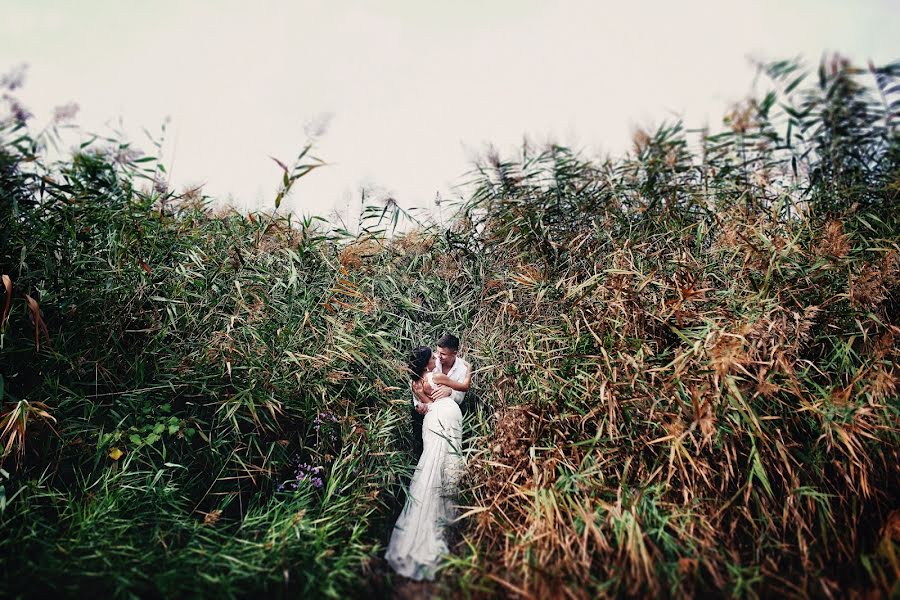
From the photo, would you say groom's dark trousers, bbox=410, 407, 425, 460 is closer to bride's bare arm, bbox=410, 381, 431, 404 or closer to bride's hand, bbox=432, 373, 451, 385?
bride's bare arm, bbox=410, 381, 431, 404

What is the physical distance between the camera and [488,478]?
286 centimetres

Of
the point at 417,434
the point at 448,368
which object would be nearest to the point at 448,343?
the point at 448,368

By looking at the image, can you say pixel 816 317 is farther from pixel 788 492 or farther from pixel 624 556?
pixel 624 556

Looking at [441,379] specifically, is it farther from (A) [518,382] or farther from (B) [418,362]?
(A) [518,382]

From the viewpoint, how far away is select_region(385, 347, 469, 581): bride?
276 cm

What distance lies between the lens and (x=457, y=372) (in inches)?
134

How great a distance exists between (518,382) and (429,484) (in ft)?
2.71

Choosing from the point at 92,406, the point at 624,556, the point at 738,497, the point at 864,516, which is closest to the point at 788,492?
the point at 738,497

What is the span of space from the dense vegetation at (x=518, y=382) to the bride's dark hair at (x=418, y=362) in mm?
164

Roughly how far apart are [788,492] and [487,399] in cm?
169

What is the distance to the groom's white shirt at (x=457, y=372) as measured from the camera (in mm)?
3385

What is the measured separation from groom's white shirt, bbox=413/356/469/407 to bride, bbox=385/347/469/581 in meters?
0.04

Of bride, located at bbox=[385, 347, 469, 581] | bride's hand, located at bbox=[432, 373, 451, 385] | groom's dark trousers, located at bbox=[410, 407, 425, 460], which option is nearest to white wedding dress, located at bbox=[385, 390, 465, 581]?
bride, located at bbox=[385, 347, 469, 581]

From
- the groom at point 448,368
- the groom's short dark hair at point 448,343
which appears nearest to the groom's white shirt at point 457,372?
the groom at point 448,368
